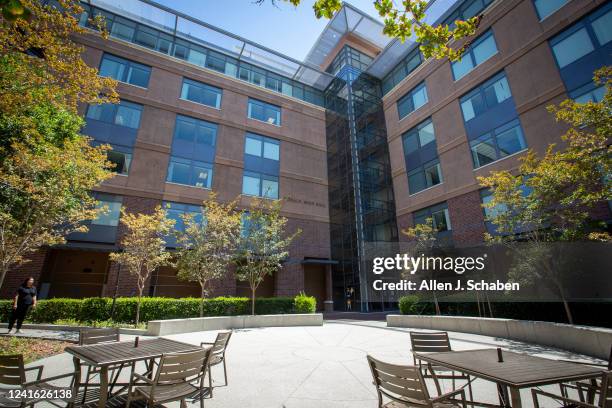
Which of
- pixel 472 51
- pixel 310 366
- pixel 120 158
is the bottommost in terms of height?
pixel 310 366

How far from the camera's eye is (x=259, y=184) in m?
22.1

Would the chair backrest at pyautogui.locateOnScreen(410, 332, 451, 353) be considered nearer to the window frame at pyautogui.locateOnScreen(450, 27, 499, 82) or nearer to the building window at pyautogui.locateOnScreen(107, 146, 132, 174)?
the building window at pyautogui.locateOnScreen(107, 146, 132, 174)

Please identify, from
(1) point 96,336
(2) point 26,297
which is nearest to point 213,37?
(2) point 26,297

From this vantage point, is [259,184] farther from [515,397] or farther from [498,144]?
[515,397]

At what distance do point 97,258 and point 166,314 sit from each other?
801cm

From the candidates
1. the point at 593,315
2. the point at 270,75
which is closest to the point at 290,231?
the point at 270,75

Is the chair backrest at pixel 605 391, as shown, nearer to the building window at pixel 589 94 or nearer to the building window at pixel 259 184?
the building window at pixel 589 94

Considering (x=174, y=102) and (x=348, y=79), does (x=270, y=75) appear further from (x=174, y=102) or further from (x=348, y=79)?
(x=174, y=102)

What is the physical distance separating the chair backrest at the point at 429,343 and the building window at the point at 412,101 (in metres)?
20.2

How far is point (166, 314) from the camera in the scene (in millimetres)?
13164

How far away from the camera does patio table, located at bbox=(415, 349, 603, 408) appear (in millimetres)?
2725

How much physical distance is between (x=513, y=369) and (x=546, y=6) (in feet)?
66.2

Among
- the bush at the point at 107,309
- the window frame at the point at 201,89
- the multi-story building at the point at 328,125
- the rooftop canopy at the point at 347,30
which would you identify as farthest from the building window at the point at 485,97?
the bush at the point at 107,309

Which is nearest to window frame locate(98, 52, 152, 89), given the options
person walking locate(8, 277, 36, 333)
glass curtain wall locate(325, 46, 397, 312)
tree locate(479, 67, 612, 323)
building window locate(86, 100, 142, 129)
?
building window locate(86, 100, 142, 129)
